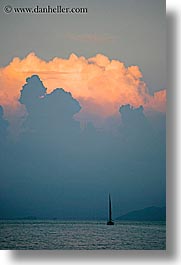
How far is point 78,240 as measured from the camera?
147 inches

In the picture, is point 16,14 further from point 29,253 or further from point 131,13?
point 29,253

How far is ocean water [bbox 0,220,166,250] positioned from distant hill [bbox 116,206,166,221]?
3cm

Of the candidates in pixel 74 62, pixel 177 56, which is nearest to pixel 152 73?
pixel 177 56

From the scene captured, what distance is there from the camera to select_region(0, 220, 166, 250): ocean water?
3717mm

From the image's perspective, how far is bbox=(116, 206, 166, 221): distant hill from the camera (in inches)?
146

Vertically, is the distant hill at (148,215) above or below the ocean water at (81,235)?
above

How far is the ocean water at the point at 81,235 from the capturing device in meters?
3.72

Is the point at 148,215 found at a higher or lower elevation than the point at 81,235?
higher

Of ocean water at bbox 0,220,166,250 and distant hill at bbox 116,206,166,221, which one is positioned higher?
distant hill at bbox 116,206,166,221

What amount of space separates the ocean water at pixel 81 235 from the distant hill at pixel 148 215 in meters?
0.03

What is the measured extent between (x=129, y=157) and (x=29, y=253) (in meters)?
0.77

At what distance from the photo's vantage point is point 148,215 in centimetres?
372

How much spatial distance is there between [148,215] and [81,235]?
0.39 metres

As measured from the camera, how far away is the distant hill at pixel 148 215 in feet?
12.2
